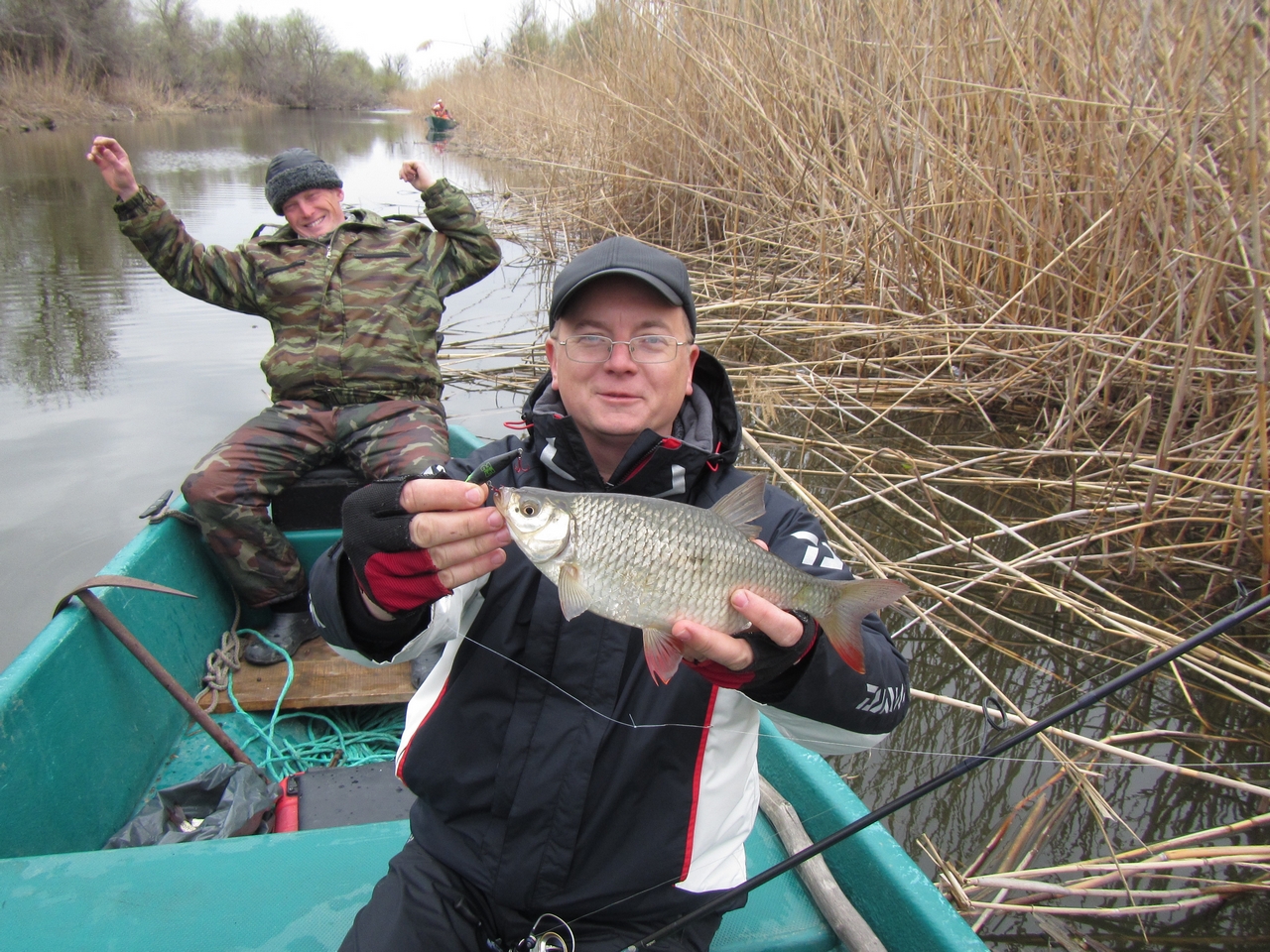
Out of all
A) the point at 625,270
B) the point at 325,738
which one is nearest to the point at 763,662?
the point at 625,270

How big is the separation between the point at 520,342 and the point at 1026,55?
181 inches

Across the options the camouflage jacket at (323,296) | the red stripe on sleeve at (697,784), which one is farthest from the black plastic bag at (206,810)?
the camouflage jacket at (323,296)

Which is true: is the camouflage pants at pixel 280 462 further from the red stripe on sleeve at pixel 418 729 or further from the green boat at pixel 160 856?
the red stripe on sleeve at pixel 418 729

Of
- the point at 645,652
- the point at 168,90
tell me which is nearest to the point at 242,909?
the point at 645,652

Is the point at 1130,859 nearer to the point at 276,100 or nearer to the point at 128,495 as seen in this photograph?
the point at 128,495

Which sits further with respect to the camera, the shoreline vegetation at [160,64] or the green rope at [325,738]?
the shoreline vegetation at [160,64]

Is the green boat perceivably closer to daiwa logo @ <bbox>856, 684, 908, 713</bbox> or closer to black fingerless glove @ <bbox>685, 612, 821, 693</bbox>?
daiwa logo @ <bbox>856, 684, 908, 713</bbox>

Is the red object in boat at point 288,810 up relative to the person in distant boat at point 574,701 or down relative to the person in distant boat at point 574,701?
down

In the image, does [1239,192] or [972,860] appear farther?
[1239,192]

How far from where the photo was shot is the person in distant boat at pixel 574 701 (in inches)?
54.6

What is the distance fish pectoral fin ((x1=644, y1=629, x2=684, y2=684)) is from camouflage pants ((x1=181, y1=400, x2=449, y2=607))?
2107 millimetres

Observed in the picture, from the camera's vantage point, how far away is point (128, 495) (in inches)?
197

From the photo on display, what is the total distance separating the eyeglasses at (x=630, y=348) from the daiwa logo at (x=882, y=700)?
2.56 ft

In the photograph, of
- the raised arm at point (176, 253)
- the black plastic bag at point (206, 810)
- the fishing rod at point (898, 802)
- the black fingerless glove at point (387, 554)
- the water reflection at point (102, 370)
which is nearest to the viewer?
the black fingerless glove at point (387, 554)
